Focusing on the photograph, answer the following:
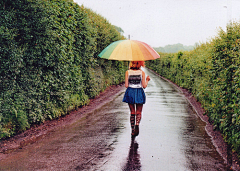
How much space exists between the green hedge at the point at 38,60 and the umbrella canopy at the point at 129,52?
88.5 inches

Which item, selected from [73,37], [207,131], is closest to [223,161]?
[207,131]

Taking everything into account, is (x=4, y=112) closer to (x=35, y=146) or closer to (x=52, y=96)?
(x=35, y=146)

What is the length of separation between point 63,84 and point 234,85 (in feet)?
19.0

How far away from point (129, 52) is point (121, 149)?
7.89 ft

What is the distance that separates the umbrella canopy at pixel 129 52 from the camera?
5992 mm

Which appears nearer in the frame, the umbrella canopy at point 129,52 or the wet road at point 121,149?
the wet road at point 121,149

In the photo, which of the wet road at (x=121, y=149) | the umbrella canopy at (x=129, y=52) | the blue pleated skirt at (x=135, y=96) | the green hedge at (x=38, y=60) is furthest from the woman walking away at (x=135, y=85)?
the green hedge at (x=38, y=60)

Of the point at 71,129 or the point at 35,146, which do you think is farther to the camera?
the point at 71,129

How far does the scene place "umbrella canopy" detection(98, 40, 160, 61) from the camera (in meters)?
5.99

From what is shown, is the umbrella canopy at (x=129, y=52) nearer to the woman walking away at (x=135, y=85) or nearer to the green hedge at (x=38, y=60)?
the woman walking away at (x=135, y=85)

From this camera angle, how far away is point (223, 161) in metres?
5.17

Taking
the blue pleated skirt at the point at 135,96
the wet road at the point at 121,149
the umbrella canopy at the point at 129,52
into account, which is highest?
the umbrella canopy at the point at 129,52

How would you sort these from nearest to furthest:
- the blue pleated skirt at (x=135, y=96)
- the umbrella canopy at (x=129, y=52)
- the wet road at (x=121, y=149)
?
the wet road at (x=121, y=149)
the umbrella canopy at (x=129, y=52)
the blue pleated skirt at (x=135, y=96)

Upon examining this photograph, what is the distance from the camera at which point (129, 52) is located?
6.06 meters
